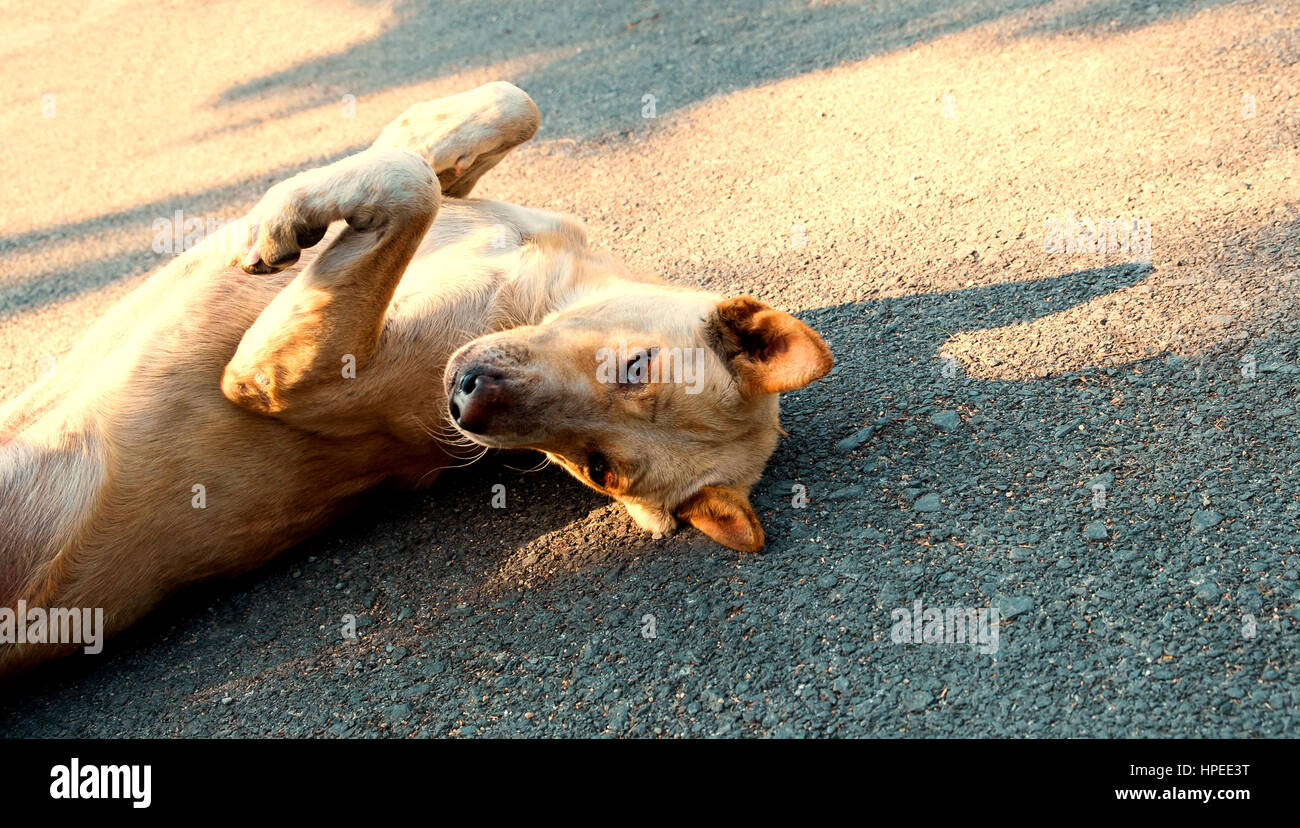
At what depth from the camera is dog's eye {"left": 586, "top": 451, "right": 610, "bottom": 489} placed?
335cm

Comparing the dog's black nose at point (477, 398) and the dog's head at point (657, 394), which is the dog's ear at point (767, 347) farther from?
the dog's black nose at point (477, 398)

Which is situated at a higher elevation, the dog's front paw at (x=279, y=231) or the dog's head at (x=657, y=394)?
the dog's front paw at (x=279, y=231)

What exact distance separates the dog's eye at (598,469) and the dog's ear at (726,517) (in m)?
0.26

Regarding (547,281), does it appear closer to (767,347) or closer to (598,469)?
(598,469)

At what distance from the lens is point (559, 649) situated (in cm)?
315

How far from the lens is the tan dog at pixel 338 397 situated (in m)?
3.22

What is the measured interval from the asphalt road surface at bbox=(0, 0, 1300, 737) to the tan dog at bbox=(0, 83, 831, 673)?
0.23m

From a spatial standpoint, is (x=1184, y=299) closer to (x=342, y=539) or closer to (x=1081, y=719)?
(x=1081, y=719)

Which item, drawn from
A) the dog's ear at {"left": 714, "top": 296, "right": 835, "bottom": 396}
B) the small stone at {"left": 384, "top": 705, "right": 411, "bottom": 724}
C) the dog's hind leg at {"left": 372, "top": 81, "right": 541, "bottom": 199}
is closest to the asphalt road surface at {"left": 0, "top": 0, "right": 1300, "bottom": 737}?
the small stone at {"left": 384, "top": 705, "right": 411, "bottom": 724}

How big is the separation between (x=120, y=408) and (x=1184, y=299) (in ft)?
12.2

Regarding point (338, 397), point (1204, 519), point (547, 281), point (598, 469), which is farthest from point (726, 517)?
point (1204, 519)

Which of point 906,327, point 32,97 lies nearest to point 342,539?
point 906,327

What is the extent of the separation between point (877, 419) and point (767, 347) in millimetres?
677

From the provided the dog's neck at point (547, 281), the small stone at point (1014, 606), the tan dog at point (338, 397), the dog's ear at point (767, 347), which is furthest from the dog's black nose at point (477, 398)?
the small stone at point (1014, 606)
